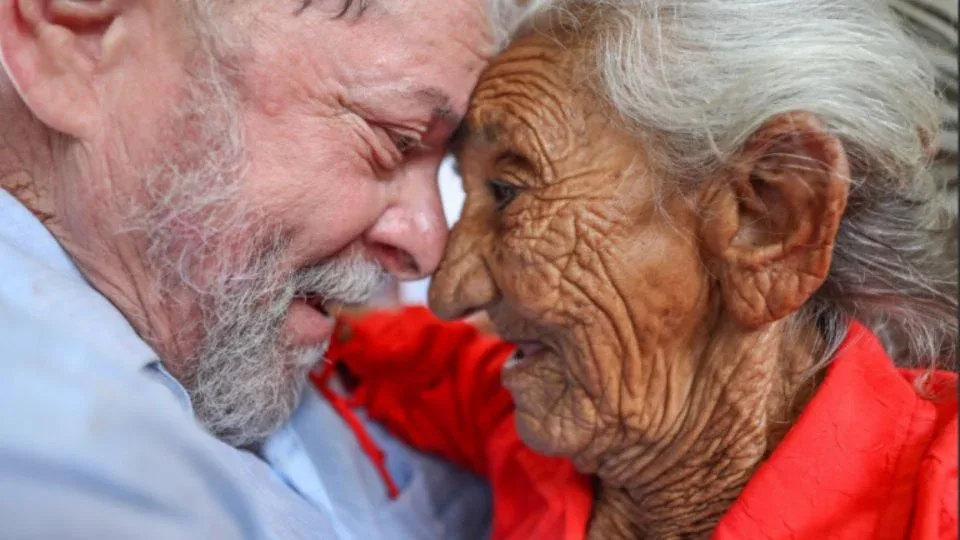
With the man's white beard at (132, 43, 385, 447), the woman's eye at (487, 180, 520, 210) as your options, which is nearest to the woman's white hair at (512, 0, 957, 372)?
the woman's eye at (487, 180, 520, 210)

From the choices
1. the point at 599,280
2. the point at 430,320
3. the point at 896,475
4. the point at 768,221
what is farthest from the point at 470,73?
the point at 896,475

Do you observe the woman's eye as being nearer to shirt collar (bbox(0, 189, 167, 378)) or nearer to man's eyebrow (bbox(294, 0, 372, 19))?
man's eyebrow (bbox(294, 0, 372, 19))

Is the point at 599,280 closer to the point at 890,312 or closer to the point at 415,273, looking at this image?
the point at 415,273

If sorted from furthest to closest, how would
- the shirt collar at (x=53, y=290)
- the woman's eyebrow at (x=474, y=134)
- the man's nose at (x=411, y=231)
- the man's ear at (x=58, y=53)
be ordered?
the man's nose at (x=411, y=231) → the woman's eyebrow at (x=474, y=134) → the man's ear at (x=58, y=53) → the shirt collar at (x=53, y=290)

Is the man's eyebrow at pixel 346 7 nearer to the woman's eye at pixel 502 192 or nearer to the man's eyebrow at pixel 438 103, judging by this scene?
the man's eyebrow at pixel 438 103

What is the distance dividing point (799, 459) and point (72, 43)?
1179 mm

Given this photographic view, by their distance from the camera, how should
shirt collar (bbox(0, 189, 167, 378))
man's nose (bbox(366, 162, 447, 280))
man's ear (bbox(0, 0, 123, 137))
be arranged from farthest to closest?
man's nose (bbox(366, 162, 447, 280)), man's ear (bbox(0, 0, 123, 137)), shirt collar (bbox(0, 189, 167, 378))

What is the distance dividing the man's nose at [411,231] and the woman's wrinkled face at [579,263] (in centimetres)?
11

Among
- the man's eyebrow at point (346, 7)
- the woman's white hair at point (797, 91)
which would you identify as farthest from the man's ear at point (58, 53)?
the woman's white hair at point (797, 91)

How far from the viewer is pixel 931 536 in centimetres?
113

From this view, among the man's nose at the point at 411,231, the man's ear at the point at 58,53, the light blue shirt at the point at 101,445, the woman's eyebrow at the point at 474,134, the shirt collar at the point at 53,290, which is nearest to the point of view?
the light blue shirt at the point at 101,445

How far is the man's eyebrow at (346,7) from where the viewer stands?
137cm

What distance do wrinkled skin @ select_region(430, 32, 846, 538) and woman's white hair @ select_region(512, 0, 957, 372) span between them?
0.13ft

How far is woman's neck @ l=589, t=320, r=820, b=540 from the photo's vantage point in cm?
133
